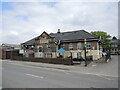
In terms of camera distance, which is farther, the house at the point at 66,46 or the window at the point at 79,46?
the window at the point at 79,46

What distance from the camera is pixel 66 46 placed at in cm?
3284

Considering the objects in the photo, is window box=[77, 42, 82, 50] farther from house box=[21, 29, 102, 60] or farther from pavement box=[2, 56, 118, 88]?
pavement box=[2, 56, 118, 88]

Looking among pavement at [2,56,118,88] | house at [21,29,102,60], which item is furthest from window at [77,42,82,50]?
pavement at [2,56,118,88]

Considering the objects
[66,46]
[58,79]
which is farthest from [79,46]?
[58,79]

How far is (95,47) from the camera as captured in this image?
29.2 meters

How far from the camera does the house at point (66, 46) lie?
2964 centimetres

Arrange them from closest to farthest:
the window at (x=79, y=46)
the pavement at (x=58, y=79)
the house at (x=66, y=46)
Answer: the pavement at (x=58, y=79) < the house at (x=66, y=46) < the window at (x=79, y=46)

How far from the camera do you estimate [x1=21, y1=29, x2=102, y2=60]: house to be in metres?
29.6

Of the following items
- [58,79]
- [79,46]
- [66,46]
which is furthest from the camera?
[66,46]

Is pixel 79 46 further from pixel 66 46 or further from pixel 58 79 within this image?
pixel 58 79

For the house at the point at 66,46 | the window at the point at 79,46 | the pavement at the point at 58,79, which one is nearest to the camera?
the pavement at the point at 58,79

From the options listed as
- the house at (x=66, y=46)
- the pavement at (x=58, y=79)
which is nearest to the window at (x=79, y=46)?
the house at (x=66, y=46)

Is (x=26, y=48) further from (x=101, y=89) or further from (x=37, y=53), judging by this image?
(x=101, y=89)

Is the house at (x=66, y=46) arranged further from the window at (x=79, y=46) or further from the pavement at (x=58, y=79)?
the pavement at (x=58, y=79)
